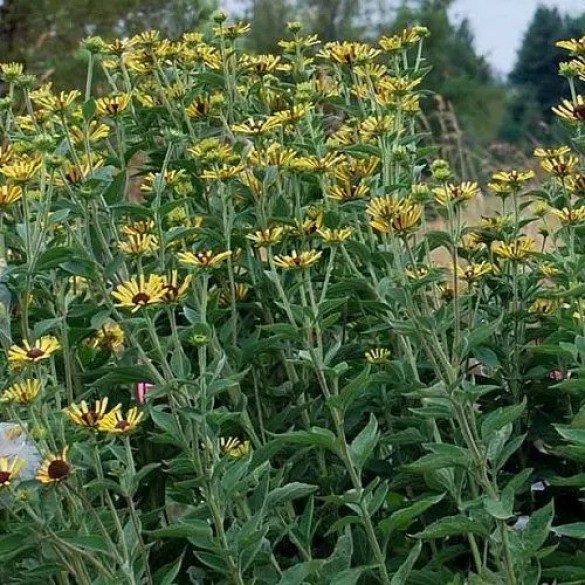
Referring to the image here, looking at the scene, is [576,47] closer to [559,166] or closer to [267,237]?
[559,166]

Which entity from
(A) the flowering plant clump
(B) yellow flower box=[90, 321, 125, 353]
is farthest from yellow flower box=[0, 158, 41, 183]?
(B) yellow flower box=[90, 321, 125, 353]

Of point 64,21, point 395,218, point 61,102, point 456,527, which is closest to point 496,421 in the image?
point 456,527

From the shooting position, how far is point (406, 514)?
103cm

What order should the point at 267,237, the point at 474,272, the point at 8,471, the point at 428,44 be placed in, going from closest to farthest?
the point at 8,471 < the point at 267,237 < the point at 474,272 < the point at 428,44

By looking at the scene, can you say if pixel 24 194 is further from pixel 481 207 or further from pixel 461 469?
pixel 481 207

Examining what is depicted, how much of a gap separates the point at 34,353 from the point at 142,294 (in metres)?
0.10

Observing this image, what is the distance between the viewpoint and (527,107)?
24.4 meters

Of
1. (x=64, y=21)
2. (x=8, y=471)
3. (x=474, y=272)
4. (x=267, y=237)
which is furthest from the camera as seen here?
(x=64, y=21)

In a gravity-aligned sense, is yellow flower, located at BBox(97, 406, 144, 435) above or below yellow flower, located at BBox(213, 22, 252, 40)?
below

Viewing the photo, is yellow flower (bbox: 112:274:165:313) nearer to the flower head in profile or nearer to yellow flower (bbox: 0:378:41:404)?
yellow flower (bbox: 0:378:41:404)

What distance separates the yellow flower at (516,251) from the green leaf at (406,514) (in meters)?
0.30

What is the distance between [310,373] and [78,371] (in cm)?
26

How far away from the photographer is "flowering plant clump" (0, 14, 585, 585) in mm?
994

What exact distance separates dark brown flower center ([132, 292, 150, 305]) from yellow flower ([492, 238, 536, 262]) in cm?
44
